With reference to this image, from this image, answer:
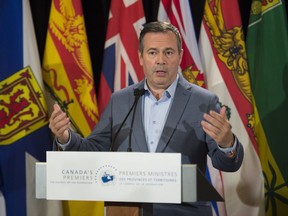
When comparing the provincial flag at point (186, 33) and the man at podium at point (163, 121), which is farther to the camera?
the provincial flag at point (186, 33)

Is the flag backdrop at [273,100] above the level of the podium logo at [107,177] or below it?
above

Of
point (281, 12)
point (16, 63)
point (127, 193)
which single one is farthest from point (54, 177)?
point (281, 12)

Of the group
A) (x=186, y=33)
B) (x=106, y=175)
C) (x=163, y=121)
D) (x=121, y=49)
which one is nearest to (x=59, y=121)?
(x=106, y=175)

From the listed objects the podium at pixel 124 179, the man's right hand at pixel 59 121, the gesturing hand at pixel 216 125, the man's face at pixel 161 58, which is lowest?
the podium at pixel 124 179

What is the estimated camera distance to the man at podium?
199cm

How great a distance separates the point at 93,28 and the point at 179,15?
0.74 meters

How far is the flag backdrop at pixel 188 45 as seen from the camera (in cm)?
344

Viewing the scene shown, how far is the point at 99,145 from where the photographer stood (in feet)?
7.59

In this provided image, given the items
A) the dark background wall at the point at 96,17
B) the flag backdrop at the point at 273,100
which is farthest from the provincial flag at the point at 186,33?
the flag backdrop at the point at 273,100

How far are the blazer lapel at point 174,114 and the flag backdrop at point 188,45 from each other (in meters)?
1.26

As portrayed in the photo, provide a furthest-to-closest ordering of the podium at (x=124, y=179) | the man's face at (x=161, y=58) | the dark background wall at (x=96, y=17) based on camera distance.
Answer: the dark background wall at (x=96, y=17) → the man's face at (x=161, y=58) → the podium at (x=124, y=179)

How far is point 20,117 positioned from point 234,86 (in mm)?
1559

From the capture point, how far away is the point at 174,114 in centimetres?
213

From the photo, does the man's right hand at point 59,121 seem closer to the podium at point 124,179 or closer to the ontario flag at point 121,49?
the podium at point 124,179
